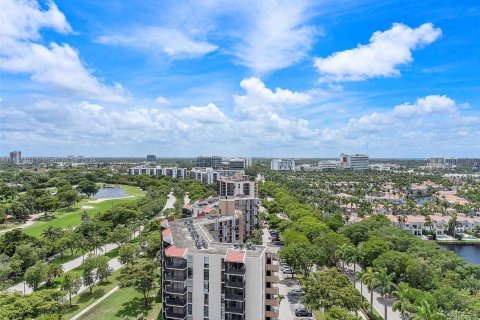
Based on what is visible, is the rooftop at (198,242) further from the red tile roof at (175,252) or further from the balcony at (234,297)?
the balcony at (234,297)

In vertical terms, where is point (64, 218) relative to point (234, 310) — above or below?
below

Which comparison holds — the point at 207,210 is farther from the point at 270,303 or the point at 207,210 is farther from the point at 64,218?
the point at 64,218

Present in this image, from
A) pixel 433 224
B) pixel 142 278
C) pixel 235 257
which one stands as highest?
pixel 235 257

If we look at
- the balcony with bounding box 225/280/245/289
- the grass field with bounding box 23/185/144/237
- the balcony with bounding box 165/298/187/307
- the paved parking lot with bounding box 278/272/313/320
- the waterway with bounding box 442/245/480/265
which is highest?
the balcony with bounding box 225/280/245/289

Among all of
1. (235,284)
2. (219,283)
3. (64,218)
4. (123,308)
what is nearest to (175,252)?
(219,283)

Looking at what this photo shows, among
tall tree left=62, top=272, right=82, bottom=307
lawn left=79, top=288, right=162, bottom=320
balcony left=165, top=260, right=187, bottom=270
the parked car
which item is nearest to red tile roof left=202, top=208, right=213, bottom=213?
lawn left=79, top=288, right=162, bottom=320

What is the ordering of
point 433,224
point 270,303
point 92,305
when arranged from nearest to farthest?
point 270,303
point 92,305
point 433,224

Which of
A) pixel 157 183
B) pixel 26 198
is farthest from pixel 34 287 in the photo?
pixel 157 183

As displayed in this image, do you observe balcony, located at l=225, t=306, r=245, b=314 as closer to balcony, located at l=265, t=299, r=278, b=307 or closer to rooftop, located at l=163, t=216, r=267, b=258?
balcony, located at l=265, t=299, r=278, b=307
